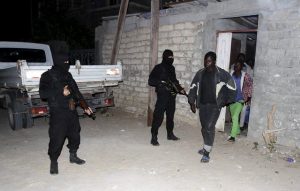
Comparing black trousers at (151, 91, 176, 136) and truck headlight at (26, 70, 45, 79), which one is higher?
truck headlight at (26, 70, 45, 79)

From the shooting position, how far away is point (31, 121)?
23.8 ft

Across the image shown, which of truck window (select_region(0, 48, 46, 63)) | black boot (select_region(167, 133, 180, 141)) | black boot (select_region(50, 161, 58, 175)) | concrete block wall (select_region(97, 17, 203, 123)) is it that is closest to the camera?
black boot (select_region(50, 161, 58, 175))

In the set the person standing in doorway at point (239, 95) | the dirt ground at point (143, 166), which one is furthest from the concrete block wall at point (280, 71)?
the dirt ground at point (143, 166)

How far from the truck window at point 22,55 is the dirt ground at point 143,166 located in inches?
88.0

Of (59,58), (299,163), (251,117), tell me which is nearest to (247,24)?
(251,117)

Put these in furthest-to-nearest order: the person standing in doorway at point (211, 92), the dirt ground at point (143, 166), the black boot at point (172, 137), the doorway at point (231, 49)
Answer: the doorway at point (231, 49), the black boot at point (172, 137), the person standing in doorway at point (211, 92), the dirt ground at point (143, 166)

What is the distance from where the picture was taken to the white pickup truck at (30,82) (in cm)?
642

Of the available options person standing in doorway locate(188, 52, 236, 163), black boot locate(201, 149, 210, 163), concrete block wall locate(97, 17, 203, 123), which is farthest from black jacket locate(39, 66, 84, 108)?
concrete block wall locate(97, 17, 203, 123)

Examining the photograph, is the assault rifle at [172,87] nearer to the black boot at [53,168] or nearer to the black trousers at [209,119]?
the black trousers at [209,119]

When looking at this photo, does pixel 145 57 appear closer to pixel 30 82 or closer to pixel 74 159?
pixel 30 82

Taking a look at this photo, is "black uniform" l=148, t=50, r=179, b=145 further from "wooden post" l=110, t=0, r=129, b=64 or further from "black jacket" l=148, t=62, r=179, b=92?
"wooden post" l=110, t=0, r=129, b=64

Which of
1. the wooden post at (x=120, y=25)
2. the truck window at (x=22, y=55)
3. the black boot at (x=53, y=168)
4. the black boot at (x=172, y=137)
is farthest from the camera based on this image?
the wooden post at (x=120, y=25)

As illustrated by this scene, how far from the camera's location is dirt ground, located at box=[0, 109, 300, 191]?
4.17m

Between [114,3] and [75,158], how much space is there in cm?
1364
